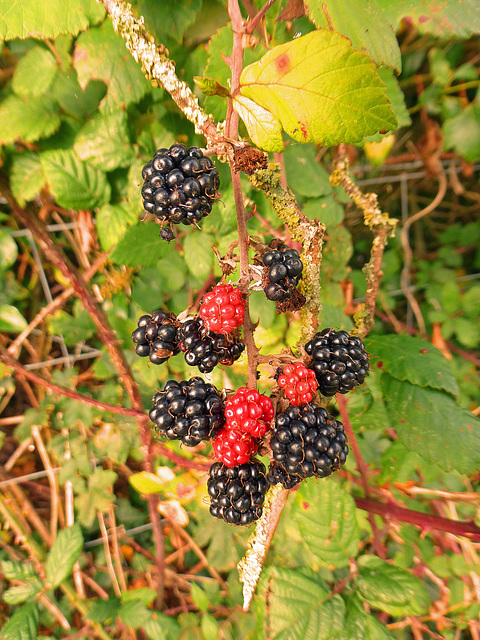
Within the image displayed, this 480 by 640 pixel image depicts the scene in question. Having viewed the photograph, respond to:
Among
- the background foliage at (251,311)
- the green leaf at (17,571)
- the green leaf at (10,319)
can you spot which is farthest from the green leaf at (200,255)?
the green leaf at (17,571)

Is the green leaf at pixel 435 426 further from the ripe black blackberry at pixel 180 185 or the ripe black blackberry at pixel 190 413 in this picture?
the ripe black blackberry at pixel 180 185

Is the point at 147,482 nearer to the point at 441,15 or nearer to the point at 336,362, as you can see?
the point at 336,362

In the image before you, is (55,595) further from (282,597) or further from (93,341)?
(282,597)

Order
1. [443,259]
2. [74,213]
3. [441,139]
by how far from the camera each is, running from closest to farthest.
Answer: [74,213]
[441,139]
[443,259]

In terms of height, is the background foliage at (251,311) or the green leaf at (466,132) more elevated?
the green leaf at (466,132)

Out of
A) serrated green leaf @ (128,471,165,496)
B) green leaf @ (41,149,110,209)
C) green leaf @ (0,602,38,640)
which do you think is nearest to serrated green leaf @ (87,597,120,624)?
green leaf @ (0,602,38,640)

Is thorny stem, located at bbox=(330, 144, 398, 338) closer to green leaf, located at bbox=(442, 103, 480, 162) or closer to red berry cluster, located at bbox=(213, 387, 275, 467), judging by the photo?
red berry cluster, located at bbox=(213, 387, 275, 467)

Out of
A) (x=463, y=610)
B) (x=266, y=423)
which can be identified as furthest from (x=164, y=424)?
(x=463, y=610)
